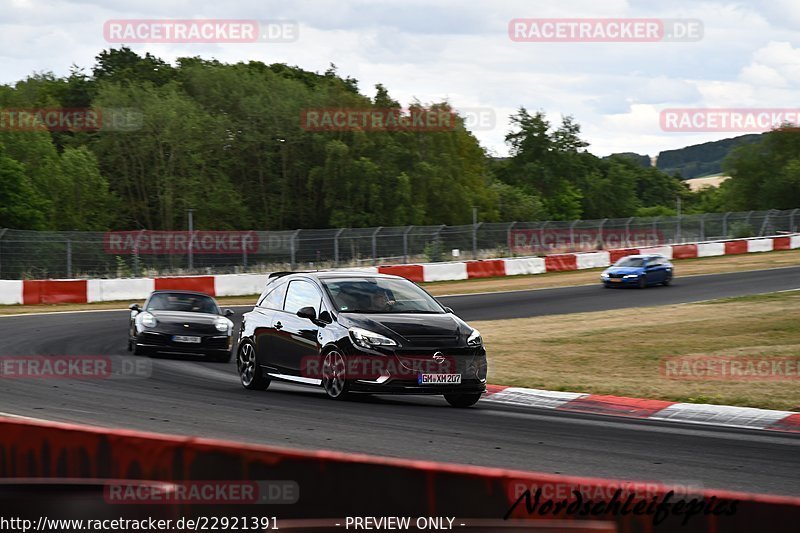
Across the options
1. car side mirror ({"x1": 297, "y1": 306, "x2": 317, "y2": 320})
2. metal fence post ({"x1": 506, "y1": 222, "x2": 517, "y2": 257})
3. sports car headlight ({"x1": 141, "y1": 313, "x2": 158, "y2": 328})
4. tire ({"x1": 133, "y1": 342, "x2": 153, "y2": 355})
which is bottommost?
tire ({"x1": 133, "y1": 342, "x2": 153, "y2": 355})

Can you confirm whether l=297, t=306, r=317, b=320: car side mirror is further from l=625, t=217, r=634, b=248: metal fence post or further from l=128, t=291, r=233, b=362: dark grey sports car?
l=625, t=217, r=634, b=248: metal fence post

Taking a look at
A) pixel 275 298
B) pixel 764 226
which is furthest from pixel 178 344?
pixel 764 226

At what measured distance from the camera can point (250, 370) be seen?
542 inches

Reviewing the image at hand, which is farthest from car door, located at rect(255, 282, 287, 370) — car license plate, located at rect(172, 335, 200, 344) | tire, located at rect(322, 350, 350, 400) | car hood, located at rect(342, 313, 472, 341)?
car license plate, located at rect(172, 335, 200, 344)

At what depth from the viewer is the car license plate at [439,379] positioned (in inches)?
457

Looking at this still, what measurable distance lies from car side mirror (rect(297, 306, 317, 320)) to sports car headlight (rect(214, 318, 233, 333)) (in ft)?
19.4

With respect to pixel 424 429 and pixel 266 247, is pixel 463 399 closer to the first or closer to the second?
pixel 424 429

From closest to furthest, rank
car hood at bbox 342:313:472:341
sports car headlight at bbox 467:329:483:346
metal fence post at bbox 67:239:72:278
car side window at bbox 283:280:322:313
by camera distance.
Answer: car hood at bbox 342:313:472:341
sports car headlight at bbox 467:329:483:346
car side window at bbox 283:280:322:313
metal fence post at bbox 67:239:72:278

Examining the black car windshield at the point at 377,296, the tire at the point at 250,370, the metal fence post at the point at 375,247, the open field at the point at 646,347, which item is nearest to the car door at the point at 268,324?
the tire at the point at 250,370

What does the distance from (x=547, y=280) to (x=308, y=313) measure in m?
28.5

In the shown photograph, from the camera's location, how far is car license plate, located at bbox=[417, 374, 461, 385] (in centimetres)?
1162

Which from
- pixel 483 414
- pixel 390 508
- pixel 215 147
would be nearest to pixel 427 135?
pixel 215 147

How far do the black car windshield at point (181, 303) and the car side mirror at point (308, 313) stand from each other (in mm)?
6658

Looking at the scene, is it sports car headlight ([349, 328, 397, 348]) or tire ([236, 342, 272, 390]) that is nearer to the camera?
sports car headlight ([349, 328, 397, 348])
